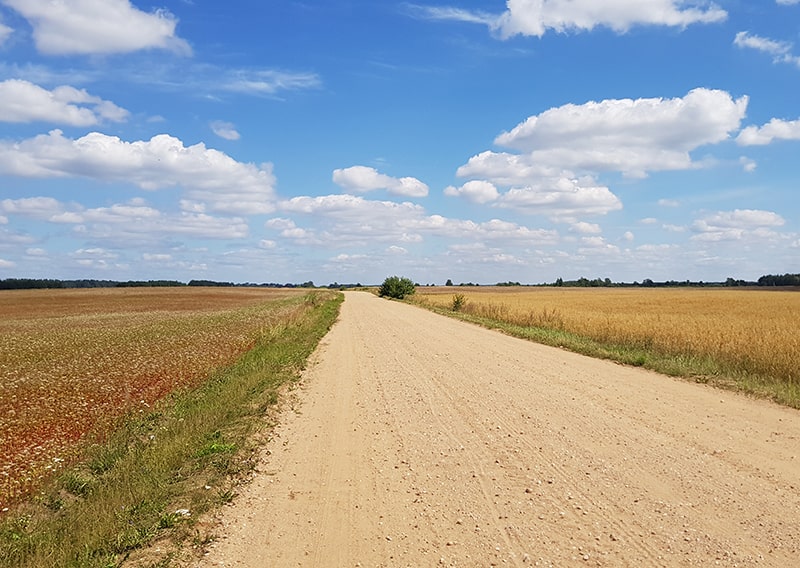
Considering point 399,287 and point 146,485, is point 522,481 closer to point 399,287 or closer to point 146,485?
point 146,485

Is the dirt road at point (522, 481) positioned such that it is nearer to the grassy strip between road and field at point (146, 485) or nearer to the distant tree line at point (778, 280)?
the grassy strip between road and field at point (146, 485)

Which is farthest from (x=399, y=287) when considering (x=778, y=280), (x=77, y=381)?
(x=778, y=280)

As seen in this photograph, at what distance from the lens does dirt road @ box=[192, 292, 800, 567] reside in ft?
16.4

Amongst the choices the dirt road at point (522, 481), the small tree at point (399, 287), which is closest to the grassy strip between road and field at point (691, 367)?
the dirt road at point (522, 481)

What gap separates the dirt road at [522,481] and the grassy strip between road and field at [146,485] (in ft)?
1.66

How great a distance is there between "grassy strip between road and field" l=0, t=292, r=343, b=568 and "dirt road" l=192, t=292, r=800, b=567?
507mm

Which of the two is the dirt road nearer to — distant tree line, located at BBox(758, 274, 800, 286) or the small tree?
the small tree

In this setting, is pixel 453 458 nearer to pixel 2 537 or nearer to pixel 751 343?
pixel 2 537

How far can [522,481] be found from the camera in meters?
6.66

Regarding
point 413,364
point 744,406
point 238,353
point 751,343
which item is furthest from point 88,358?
point 751,343

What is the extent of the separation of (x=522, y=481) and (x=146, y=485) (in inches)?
180

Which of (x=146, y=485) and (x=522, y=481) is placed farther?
(x=146, y=485)

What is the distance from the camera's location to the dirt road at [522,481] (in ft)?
16.4

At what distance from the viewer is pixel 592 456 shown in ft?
24.9
